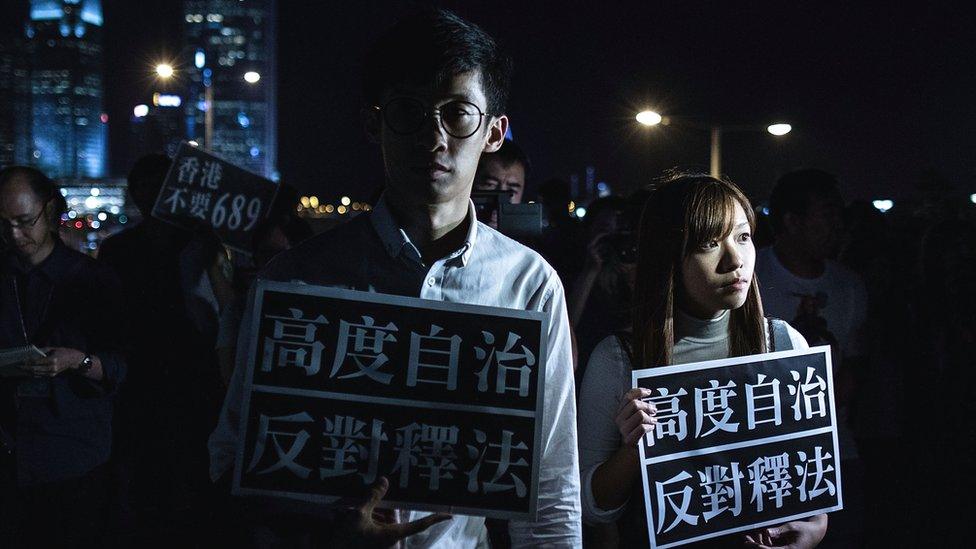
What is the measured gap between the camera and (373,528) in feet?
7.22

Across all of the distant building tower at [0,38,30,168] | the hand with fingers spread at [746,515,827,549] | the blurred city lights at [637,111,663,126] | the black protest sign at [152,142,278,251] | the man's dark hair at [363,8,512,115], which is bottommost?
the hand with fingers spread at [746,515,827,549]

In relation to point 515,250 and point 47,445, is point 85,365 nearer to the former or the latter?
point 47,445

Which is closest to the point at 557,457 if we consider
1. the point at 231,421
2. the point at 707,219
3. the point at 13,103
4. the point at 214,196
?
the point at 231,421

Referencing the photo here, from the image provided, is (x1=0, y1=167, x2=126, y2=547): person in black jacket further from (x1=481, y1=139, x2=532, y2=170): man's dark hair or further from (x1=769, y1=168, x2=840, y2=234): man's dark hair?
(x1=769, y1=168, x2=840, y2=234): man's dark hair

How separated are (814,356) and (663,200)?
29.0 inches

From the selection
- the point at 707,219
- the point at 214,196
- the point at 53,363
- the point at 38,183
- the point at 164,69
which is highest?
the point at 164,69

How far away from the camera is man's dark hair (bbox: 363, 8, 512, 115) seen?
236cm

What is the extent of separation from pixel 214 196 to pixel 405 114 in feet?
15.3

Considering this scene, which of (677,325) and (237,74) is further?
(237,74)

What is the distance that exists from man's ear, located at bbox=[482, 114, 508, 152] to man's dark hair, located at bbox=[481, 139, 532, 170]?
8.63 feet

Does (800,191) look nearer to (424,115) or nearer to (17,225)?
(424,115)

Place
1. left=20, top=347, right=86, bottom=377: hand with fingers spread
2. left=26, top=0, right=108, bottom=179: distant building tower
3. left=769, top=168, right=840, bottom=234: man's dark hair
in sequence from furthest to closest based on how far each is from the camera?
left=26, top=0, right=108, bottom=179: distant building tower
left=769, top=168, right=840, bottom=234: man's dark hair
left=20, top=347, right=86, bottom=377: hand with fingers spread

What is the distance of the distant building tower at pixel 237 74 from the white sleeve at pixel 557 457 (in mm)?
124906

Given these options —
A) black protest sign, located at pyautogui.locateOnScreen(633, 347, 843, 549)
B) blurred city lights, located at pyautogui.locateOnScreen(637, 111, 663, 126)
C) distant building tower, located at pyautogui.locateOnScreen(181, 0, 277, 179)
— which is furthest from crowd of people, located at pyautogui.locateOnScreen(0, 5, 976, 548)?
distant building tower, located at pyautogui.locateOnScreen(181, 0, 277, 179)
